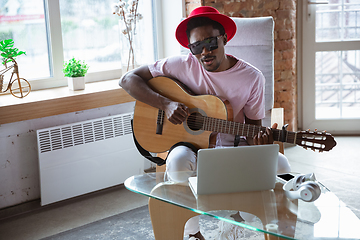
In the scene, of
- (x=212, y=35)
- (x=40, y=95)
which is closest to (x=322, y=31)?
(x=212, y=35)

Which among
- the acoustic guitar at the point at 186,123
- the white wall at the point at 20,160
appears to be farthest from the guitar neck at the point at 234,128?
the white wall at the point at 20,160

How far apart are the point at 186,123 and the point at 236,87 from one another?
1.01ft

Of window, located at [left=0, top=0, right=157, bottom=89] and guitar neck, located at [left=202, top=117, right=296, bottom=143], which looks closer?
guitar neck, located at [left=202, top=117, right=296, bottom=143]

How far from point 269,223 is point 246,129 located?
0.70 meters

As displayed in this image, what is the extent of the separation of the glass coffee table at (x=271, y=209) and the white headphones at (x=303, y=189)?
2 centimetres

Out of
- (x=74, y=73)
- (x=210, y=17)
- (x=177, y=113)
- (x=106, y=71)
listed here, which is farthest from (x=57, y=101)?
(x=210, y=17)

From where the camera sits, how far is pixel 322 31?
3592 millimetres

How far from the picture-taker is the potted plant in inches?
104

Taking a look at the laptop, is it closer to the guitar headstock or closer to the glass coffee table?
the glass coffee table

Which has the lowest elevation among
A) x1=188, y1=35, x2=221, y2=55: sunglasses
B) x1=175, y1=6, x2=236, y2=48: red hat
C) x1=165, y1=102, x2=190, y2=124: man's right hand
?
x1=165, y1=102, x2=190, y2=124: man's right hand

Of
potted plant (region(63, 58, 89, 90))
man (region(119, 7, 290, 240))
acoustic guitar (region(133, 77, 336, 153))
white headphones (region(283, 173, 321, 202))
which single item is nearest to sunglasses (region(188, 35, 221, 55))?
man (region(119, 7, 290, 240))

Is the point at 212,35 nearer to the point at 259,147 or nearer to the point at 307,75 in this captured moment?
the point at 259,147

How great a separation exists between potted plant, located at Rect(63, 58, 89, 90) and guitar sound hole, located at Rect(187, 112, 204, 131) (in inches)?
41.3

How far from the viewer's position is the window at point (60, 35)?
2.60 meters
